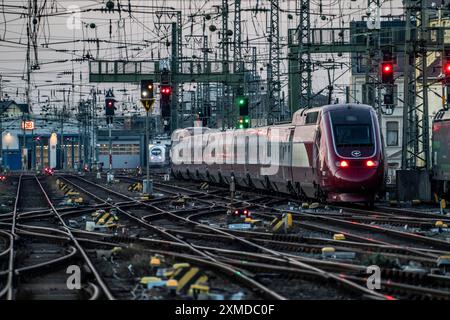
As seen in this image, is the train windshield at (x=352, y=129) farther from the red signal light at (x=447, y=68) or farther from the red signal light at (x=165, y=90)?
the red signal light at (x=165, y=90)

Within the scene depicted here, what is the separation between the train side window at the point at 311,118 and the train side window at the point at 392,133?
46151 mm

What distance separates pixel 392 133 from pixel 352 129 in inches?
1952

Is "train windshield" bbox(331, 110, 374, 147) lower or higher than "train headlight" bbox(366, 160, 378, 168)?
higher

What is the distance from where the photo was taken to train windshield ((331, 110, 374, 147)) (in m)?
30.4

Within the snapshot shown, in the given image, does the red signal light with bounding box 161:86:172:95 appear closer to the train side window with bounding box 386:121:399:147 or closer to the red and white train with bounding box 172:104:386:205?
the red and white train with bounding box 172:104:386:205

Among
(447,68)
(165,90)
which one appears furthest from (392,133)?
(447,68)

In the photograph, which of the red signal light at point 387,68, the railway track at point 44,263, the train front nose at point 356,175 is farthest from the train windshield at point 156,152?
the railway track at point 44,263

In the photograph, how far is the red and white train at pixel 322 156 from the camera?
98.8 feet

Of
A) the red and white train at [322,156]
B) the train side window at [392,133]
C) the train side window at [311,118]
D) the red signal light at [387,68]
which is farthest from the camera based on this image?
the train side window at [392,133]

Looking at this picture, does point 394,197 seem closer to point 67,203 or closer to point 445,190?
point 445,190

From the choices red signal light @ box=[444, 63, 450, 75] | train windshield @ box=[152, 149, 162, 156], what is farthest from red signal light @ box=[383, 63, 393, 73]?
train windshield @ box=[152, 149, 162, 156]

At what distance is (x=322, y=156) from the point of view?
30.8 metres

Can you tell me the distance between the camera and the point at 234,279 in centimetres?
1457

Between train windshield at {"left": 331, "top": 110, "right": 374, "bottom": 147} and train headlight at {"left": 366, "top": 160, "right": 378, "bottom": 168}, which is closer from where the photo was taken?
train headlight at {"left": 366, "top": 160, "right": 378, "bottom": 168}
